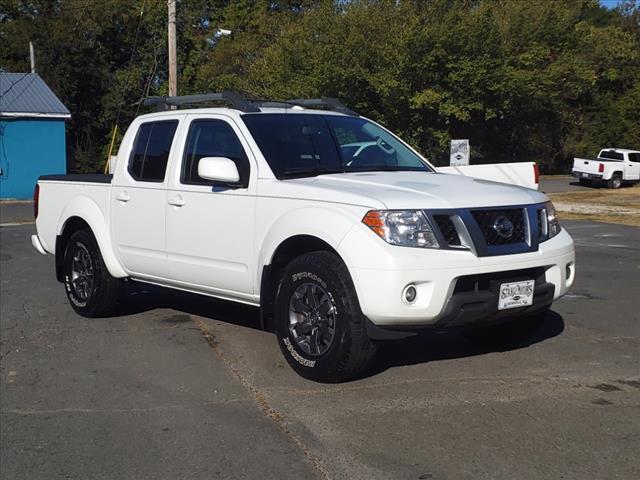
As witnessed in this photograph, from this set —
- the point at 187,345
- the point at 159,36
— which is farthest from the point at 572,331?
the point at 159,36

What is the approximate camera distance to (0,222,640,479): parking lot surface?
12.6 feet

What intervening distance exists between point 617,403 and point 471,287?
117 cm

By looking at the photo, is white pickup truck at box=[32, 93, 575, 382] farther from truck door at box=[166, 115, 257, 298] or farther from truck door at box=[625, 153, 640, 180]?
truck door at box=[625, 153, 640, 180]

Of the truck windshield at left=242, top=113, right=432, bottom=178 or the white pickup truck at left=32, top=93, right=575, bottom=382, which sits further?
the truck windshield at left=242, top=113, right=432, bottom=178

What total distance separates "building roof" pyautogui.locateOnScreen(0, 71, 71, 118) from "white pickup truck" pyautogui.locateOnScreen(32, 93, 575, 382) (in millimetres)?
22439

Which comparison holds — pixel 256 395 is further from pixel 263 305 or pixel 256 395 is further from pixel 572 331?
pixel 572 331

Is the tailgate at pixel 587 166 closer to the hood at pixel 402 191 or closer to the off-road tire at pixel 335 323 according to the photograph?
the hood at pixel 402 191

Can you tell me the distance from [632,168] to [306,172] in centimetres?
3257

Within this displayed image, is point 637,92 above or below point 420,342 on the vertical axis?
above

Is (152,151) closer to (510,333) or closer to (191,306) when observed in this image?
→ (191,306)

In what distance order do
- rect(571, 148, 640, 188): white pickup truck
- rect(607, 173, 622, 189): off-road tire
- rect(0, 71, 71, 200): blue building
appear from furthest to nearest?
rect(607, 173, 622, 189): off-road tire → rect(571, 148, 640, 188): white pickup truck → rect(0, 71, 71, 200): blue building

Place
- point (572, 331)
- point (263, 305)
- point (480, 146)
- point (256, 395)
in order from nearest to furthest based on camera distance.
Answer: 1. point (256, 395)
2. point (263, 305)
3. point (572, 331)
4. point (480, 146)

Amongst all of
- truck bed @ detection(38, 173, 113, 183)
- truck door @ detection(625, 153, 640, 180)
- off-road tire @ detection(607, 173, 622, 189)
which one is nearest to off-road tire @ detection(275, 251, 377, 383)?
truck bed @ detection(38, 173, 113, 183)

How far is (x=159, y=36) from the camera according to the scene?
42312 mm
